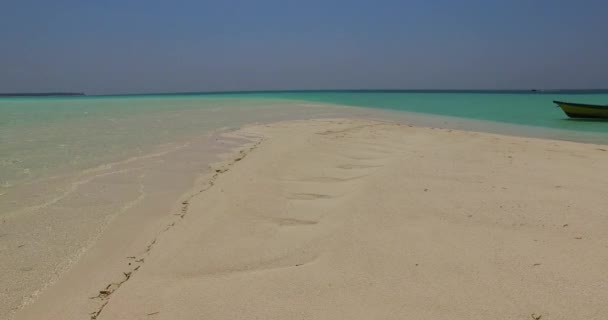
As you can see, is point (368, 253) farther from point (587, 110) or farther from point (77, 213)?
point (587, 110)

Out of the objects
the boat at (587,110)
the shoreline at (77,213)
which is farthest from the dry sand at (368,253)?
the boat at (587,110)

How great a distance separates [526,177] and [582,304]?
2972 mm

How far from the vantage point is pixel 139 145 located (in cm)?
838

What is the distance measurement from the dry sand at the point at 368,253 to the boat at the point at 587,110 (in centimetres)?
1332

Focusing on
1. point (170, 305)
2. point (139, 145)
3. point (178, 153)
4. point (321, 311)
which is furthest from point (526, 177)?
point (139, 145)

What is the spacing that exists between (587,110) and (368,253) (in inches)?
668

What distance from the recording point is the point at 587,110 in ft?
52.0

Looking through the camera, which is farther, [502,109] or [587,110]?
[502,109]

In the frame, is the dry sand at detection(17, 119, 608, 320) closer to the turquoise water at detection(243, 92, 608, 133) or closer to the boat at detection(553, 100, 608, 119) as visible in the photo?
the turquoise water at detection(243, 92, 608, 133)

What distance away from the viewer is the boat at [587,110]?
15.7 metres

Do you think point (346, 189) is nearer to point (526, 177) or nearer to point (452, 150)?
point (526, 177)

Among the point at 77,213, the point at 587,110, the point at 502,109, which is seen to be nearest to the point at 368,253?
the point at 77,213

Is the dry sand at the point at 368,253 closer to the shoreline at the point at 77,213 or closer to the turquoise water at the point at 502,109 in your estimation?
the shoreline at the point at 77,213

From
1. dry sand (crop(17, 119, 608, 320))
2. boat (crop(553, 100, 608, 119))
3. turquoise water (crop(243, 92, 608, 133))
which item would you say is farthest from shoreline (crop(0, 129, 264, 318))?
boat (crop(553, 100, 608, 119))
